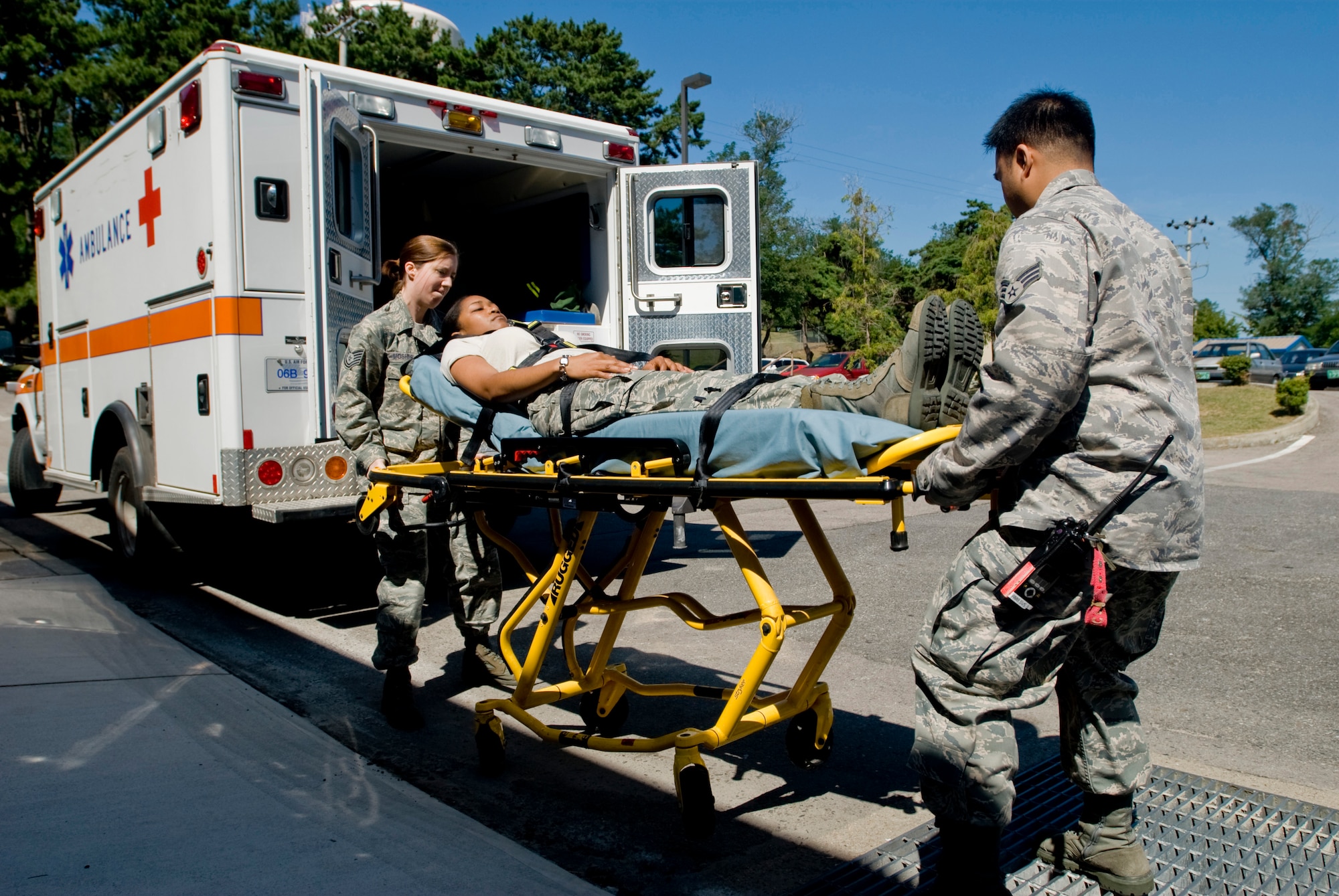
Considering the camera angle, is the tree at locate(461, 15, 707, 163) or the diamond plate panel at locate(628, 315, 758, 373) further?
the tree at locate(461, 15, 707, 163)

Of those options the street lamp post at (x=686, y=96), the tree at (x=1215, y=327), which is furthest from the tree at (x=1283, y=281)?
the street lamp post at (x=686, y=96)

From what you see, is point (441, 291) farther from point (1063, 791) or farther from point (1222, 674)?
point (1222, 674)

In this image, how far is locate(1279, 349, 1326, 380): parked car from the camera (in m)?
29.1

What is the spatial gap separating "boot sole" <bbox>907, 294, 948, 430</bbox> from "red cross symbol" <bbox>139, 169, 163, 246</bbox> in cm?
510

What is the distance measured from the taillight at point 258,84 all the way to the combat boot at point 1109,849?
5.06m

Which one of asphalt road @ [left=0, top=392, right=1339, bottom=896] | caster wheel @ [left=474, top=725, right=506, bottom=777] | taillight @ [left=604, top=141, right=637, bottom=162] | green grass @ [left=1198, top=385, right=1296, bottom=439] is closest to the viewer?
asphalt road @ [left=0, top=392, right=1339, bottom=896]

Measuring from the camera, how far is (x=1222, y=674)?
4508 millimetres

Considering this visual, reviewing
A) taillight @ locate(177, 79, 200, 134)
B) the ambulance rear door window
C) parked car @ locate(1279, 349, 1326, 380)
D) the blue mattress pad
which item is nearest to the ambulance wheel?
taillight @ locate(177, 79, 200, 134)

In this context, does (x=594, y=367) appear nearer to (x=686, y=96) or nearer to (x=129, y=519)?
(x=129, y=519)

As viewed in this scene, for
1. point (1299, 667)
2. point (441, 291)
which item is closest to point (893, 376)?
point (441, 291)

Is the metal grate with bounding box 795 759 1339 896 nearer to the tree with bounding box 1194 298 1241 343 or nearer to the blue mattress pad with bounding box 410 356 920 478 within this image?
the blue mattress pad with bounding box 410 356 920 478

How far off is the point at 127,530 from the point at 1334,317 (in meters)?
66.6

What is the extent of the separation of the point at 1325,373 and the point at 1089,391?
30.3 meters

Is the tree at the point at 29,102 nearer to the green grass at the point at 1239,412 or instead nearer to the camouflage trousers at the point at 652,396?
the camouflage trousers at the point at 652,396
